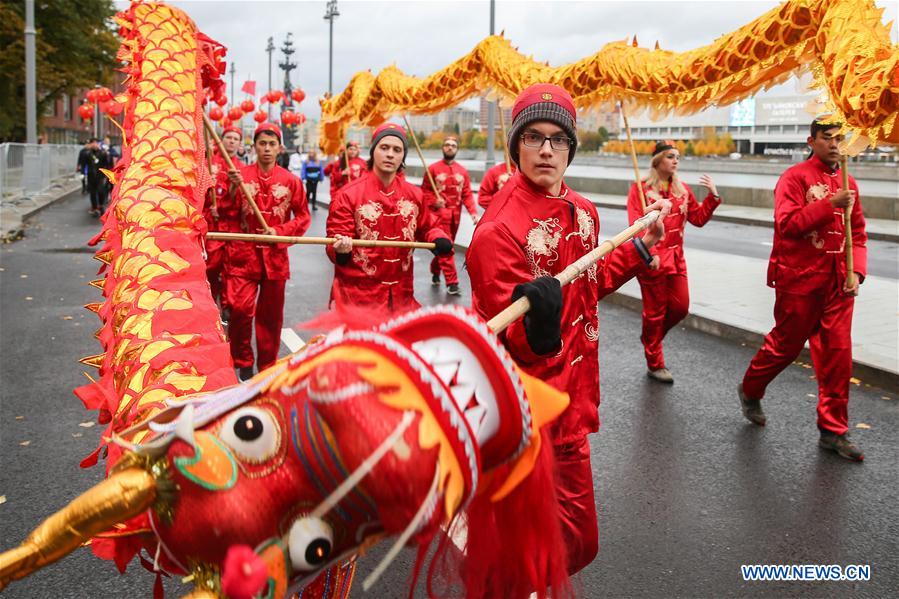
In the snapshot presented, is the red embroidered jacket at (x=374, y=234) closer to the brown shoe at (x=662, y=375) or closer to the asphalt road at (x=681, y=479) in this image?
the asphalt road at (x=681, y=479)

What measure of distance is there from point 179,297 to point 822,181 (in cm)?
444

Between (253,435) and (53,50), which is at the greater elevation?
(53,50)

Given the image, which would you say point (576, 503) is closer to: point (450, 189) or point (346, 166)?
point (450, 189)

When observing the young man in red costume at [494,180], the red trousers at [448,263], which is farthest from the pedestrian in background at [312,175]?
the young man in red costume at [494,180]

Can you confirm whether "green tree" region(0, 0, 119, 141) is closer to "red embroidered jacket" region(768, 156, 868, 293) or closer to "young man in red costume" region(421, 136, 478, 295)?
"young man in red costume" region(421, 136, 478, 295)

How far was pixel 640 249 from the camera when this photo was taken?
9.95 ft

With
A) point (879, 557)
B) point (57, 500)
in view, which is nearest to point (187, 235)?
point (57, 500)

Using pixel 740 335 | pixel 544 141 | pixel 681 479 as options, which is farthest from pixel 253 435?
pixel 740 335

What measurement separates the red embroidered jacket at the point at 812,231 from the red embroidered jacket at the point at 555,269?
8.64 ft

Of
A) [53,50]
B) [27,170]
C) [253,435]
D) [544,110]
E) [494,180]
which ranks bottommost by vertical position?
[253,435]

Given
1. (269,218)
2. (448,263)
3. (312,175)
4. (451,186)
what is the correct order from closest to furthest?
(269,218), (448,263), (451,186), (312,175)

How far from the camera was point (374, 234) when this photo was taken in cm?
616

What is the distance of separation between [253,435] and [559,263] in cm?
188

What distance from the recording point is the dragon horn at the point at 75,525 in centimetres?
135
